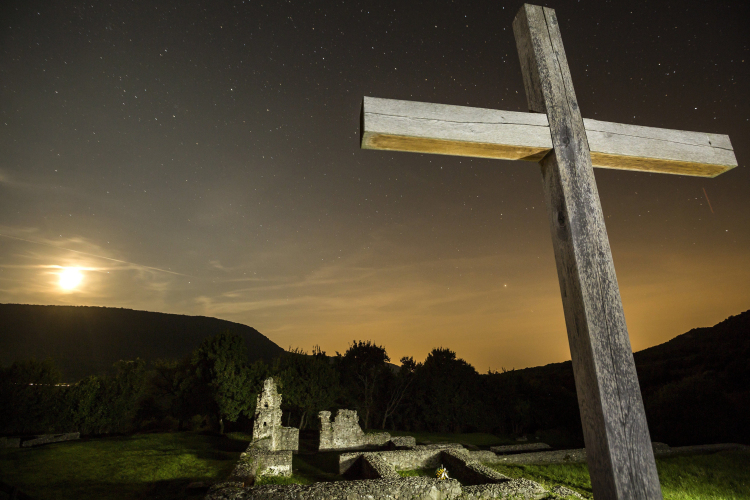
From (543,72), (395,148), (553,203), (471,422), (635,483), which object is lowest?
(471,422)

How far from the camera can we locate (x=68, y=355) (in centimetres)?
9131

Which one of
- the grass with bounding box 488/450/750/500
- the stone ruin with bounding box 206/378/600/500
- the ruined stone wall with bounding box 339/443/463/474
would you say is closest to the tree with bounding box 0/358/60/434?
the stone ruin with bounding box 206/378/600/500

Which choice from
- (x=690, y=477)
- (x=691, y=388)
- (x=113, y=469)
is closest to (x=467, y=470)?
(x=690, y=477)

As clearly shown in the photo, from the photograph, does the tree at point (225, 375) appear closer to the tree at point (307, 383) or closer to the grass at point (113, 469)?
the tree at point (307, 383)

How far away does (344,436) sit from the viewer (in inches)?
827

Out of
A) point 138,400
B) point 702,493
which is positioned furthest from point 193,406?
point 702,493

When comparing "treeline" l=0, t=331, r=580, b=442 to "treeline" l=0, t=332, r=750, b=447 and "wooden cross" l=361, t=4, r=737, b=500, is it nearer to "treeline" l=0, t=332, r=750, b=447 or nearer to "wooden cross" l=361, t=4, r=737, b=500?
"treeline" l=0, t=332, r=750, b=447

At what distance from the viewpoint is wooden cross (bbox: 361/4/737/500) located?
156 centimetres

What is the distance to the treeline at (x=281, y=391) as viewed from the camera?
2717 cm

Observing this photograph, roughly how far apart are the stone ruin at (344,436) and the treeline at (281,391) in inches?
205

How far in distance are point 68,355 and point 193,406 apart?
289 feet

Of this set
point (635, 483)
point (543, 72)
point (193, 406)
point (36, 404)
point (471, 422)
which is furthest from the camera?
point (471, 422)

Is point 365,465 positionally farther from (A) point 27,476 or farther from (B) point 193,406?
(B) point 193,406

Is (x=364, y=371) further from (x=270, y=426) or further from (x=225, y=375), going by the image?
(x=270, y=426)
